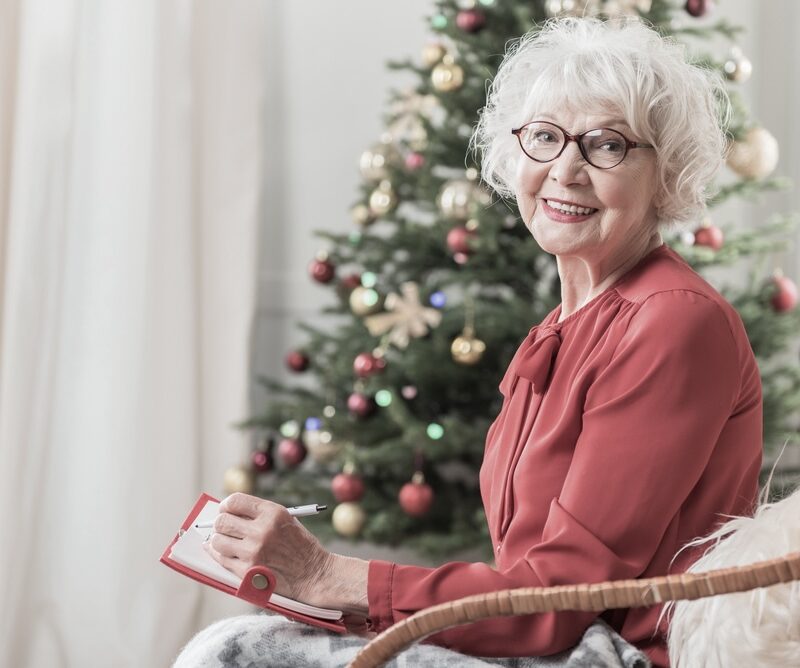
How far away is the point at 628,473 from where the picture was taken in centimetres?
111

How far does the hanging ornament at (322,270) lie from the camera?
2857mm

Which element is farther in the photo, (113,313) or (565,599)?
(113,313)

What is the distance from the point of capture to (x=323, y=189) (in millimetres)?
3471

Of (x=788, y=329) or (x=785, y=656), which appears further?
(x=788, y=329)

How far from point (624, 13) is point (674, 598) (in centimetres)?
183

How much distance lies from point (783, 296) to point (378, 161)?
44.1 inches

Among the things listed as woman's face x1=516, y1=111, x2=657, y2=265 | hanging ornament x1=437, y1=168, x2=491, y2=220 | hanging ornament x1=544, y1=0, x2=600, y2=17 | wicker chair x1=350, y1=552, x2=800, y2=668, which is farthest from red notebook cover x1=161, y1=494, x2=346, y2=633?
hanging ornament x1=544, y1=0, x2=600, y2=17

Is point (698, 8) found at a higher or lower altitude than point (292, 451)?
higher

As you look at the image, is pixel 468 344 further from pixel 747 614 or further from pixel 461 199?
pixel 747 614

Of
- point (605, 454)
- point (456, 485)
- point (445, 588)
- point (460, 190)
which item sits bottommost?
point (456, 485)

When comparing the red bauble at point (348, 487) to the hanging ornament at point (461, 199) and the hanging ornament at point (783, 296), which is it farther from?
the hanging ornament at point (783, 296)

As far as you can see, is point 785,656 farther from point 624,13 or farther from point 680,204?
point 624,13

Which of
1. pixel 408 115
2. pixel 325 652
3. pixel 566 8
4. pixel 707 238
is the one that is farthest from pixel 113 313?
pixel 325 652

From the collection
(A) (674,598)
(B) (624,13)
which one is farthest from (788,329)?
(A) (674,598)
